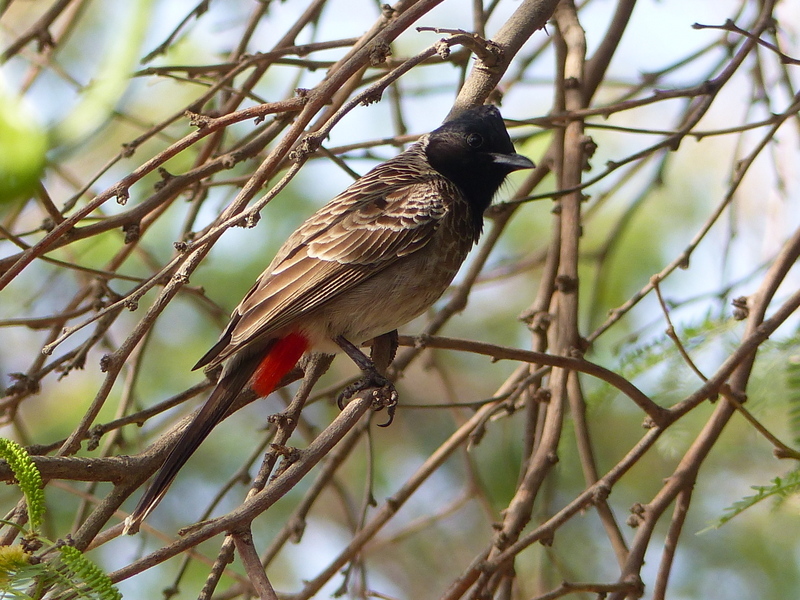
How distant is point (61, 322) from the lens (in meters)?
2.91

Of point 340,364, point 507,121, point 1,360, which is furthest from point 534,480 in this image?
point 1,360

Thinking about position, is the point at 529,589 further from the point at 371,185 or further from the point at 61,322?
the point at 61,322

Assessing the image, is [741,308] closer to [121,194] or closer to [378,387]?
[378,387]

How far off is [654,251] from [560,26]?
186 cm

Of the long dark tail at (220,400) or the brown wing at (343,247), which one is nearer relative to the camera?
the long dark tail at (220,400)

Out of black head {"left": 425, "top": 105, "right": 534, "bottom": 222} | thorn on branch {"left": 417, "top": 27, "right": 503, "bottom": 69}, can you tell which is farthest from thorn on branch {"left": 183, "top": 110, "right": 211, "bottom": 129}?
black head {"left": 425, "top": 105, "right": 534, "bottom": 222}

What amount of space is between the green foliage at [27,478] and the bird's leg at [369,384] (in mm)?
1329

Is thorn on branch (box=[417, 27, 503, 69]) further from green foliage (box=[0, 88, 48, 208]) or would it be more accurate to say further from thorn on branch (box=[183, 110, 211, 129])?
green foliage (box=[0, 88, 48, 208])

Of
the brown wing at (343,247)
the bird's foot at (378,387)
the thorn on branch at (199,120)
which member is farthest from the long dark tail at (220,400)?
the thorn on branch at (199,120)

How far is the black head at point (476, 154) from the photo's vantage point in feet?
10.3

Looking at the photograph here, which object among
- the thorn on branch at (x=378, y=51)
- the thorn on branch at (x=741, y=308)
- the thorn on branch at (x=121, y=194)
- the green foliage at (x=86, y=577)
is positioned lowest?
the green foliage at (x=86, y=577)

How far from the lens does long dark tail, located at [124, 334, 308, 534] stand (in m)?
2.25

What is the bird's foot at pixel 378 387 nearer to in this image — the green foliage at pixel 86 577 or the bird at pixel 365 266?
the bird at pixel 365 266

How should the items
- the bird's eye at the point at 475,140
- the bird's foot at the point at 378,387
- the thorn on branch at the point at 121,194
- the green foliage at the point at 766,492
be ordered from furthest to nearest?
the bird's eye at the point at 475,140
the bird's foot at the point at 378,387
the green foliage at the point at 766,492
the thorn on branch at the point at 121,194
